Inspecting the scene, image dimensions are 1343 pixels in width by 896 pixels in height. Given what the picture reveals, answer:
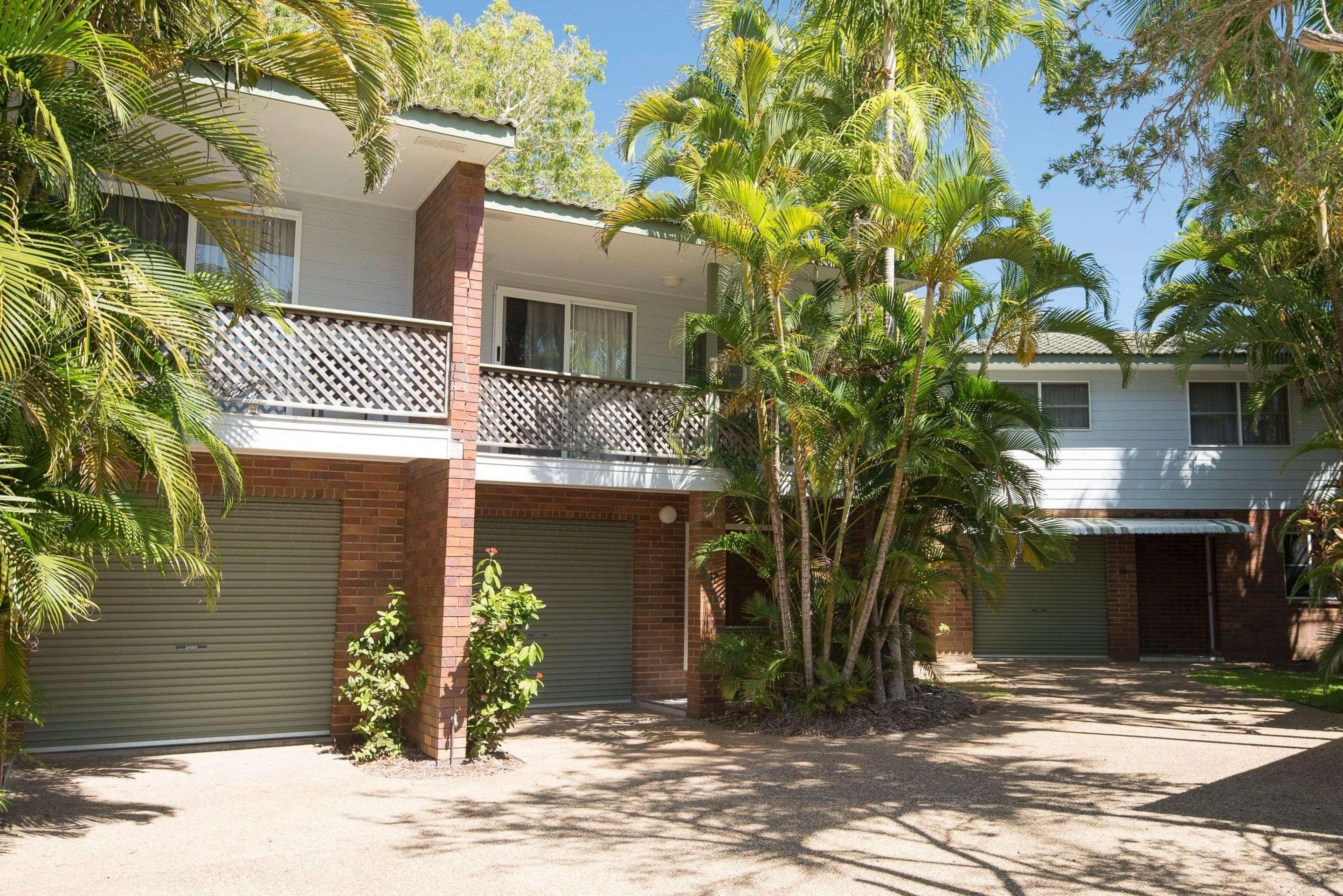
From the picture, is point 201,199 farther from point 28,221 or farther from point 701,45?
point 701,45

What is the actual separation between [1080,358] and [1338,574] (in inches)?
295

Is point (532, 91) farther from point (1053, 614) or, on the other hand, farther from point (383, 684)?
point (383, 684)

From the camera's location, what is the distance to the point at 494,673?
992 centimetres

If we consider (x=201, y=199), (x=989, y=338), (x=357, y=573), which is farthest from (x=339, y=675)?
(x=989, y=338)

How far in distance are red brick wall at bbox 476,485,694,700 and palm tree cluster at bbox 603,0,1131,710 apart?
140 centimetres

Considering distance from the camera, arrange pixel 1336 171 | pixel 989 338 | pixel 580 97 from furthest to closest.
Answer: pixel 580 97
pixel 989 338
pixel 1336 171

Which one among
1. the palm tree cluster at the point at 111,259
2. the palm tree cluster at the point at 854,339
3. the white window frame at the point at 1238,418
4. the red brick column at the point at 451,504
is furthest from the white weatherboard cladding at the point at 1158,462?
the palm tree cluster at the point at 111,259

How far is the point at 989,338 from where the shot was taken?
12.3 metres

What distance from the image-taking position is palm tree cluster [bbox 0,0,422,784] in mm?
5738

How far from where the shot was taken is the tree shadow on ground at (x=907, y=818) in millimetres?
6277

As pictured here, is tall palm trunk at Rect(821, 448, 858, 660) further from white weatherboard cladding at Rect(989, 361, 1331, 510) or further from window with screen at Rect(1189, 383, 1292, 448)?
window with screen at Rect(1189, 383, 1292, 448)

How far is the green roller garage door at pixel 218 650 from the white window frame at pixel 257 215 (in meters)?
2.63

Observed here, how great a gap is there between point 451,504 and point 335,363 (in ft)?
5.88

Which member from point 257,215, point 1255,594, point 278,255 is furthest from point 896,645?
point 1255,594
